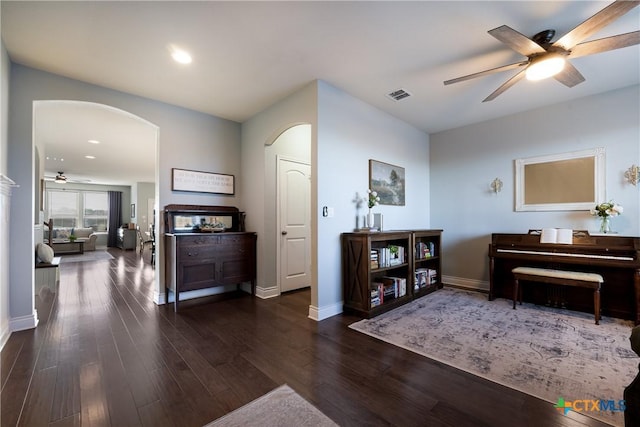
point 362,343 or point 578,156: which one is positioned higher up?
point 578,156

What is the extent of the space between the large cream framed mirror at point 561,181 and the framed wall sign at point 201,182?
4.51 metres

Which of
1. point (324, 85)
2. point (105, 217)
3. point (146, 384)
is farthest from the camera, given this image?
point (105, 217)

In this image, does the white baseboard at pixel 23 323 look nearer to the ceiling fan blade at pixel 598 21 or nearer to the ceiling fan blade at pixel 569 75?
the ceiling fan blade at pixel 598 21

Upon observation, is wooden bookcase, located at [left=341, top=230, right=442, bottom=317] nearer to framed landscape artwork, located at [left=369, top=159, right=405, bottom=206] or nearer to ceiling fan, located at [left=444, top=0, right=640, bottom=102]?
framed landscape artwork, located at [left=369, top=159, right=405, bottom=206]

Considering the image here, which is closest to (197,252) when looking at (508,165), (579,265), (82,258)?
(508,165)

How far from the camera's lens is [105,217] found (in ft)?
36.3

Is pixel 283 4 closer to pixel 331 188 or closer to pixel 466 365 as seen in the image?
pixel 331 188

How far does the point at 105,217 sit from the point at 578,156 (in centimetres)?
1477

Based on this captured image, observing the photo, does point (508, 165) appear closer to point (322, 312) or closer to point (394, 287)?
point (394, 287)

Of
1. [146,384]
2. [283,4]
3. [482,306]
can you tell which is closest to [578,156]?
[482,306]

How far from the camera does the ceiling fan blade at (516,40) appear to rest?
6.04ft

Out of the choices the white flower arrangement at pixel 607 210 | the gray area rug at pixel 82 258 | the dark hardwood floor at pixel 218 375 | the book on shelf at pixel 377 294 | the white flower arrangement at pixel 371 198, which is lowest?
the gray area rug at pixel 82 258

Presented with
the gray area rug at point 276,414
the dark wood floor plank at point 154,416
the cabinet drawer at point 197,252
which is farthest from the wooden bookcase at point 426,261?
the dark wood floor plank at point 154,416

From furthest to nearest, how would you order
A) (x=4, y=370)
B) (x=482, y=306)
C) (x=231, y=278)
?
(x=231, y=278) → (x=482, y=306) → (x=4, y=370)
